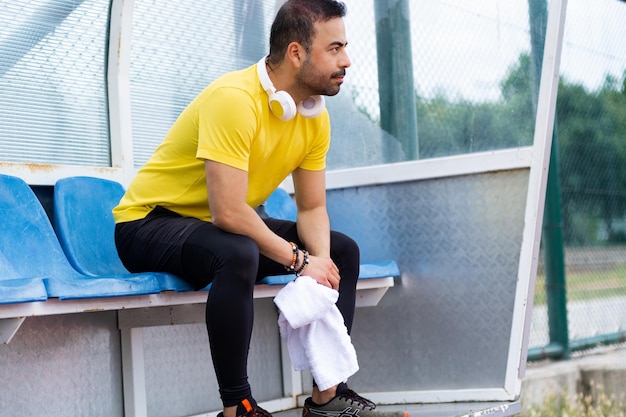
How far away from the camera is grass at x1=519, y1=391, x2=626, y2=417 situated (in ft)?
16.7

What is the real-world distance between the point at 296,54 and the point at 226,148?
0.44m

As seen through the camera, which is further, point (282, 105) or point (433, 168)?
point (433, 168)

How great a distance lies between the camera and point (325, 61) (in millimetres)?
3080

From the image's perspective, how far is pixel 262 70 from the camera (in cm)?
310

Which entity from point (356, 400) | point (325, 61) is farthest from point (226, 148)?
point (356, 400)

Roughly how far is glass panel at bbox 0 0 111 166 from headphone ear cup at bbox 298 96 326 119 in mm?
1040

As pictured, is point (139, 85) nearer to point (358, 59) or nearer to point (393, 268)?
point (358, 59)

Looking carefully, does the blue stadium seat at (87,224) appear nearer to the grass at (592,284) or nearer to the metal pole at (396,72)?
the metal pole at (396,72)

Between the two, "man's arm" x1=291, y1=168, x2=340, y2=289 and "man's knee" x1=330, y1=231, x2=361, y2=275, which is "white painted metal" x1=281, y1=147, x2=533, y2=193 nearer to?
"man's arm" x1=291, y1=168, x2=340, y2=289

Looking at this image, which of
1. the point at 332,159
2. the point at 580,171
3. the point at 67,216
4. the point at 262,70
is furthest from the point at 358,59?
the point at 580,171

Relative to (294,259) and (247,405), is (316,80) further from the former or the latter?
(247,405)

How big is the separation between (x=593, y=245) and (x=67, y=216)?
3980mm

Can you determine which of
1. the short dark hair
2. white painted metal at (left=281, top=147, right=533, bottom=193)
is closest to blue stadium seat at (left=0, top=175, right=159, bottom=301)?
the short dark hair

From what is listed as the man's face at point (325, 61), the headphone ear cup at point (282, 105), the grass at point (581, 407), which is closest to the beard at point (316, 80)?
the man's face at point (325, 61)
